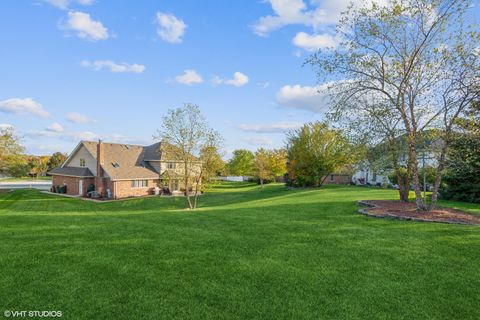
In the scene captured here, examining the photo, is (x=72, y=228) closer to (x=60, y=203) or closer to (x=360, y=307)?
(x=360, y=307)

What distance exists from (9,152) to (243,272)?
3783 centimetres

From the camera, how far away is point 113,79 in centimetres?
2064

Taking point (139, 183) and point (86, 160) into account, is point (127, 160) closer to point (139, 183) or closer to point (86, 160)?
point (139, 183)

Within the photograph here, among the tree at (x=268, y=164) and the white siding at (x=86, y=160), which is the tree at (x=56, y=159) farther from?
the tree at (x=268, y=164)

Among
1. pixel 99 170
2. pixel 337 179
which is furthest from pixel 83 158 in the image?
pixel 337 179

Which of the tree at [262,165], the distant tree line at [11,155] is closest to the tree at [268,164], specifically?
the tree at [262,165]

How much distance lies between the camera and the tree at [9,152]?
3172 cm

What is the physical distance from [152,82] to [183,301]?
19.7m

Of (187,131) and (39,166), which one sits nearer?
(187,131)

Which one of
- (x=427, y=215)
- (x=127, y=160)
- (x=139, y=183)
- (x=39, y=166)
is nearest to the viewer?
(x=427, y=215)

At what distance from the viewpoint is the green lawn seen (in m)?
3.81

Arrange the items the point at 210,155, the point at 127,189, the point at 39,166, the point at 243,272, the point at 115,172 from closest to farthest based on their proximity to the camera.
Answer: the point at 243,272 → the point at 210,155 → the point at 115,172 → the point at 127,189 → the point at 39,166

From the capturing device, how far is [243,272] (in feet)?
16.4

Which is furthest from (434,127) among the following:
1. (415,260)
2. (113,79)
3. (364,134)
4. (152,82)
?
(113,79)
